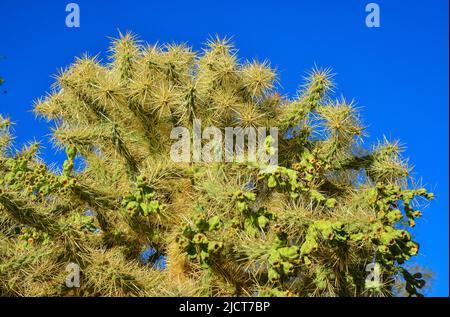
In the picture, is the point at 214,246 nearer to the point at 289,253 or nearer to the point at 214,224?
the point at 214,224

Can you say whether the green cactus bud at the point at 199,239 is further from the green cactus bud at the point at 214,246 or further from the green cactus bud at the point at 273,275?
the green cactus bud at the point at 273,275

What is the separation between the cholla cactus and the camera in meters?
4.77

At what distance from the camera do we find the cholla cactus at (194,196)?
477 centimetres

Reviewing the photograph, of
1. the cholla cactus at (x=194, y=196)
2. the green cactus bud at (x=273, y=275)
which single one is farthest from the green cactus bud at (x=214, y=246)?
the green cactus bud at (x=273, y=275)

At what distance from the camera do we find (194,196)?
5.66 m

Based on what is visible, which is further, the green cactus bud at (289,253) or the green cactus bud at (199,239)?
the green cactus bud at (199,239)

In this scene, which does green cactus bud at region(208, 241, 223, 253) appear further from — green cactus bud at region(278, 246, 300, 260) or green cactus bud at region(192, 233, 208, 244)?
green cactus bud at region(278, 246, 300, 260)

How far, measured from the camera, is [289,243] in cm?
488

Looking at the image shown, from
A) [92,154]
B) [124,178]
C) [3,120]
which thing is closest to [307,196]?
[124,178]

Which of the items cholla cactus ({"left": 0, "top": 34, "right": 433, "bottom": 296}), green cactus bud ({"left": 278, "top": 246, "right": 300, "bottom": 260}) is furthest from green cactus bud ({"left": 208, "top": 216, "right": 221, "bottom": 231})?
green cactus bud ({"left": 278, "top": 246, "right": 300, "bottom": 260})

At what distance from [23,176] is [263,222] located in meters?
2.11
